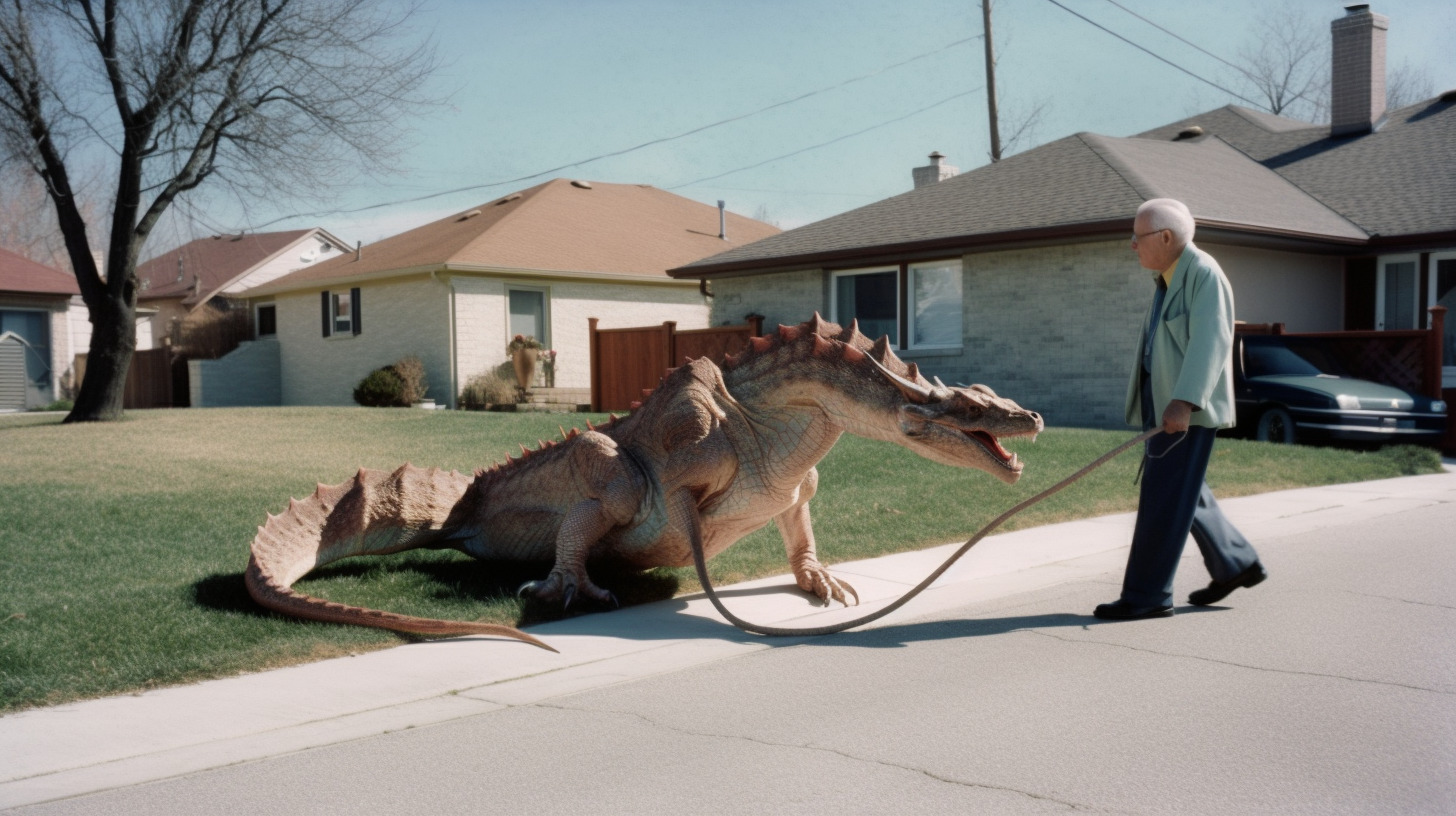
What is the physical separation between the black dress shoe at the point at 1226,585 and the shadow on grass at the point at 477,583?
9.91ft

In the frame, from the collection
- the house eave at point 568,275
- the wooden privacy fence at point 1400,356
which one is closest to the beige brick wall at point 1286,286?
the wooden privacy fence at point 1400,356

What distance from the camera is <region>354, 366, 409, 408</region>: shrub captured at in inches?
992

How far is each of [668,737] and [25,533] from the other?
6.26 meters

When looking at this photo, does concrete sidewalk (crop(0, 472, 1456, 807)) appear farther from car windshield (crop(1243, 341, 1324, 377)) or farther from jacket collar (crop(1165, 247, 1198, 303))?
car windshield (crop(1243, 341, 1324, 377))

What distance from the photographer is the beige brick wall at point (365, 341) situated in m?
26.3

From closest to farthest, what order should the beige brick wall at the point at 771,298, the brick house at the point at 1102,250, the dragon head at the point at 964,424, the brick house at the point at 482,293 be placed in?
the dragon head at the point at 964,424 → the brick house at the point at 1102,250 → the beige brick wall at the point at 771,298 → the brick house at the point at 482,293

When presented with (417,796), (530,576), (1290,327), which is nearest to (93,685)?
(417,796)

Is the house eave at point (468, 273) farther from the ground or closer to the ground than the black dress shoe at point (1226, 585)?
farther from the ground

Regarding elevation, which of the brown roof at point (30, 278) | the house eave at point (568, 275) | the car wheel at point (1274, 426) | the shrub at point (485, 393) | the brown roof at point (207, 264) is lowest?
the car wheel at point (1274, 426)

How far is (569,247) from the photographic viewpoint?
1126 inches

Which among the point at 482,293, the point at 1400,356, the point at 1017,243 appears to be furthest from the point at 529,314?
the point at 1400,356

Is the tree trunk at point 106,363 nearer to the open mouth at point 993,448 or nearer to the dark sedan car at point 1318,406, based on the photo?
the dark sedan car at point 1318,406

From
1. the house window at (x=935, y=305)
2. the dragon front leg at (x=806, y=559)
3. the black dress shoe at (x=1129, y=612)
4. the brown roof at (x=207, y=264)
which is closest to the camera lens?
the black dress shoe at (x=1129, y=612)

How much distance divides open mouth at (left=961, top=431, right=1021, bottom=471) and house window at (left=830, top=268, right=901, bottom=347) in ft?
53.3
